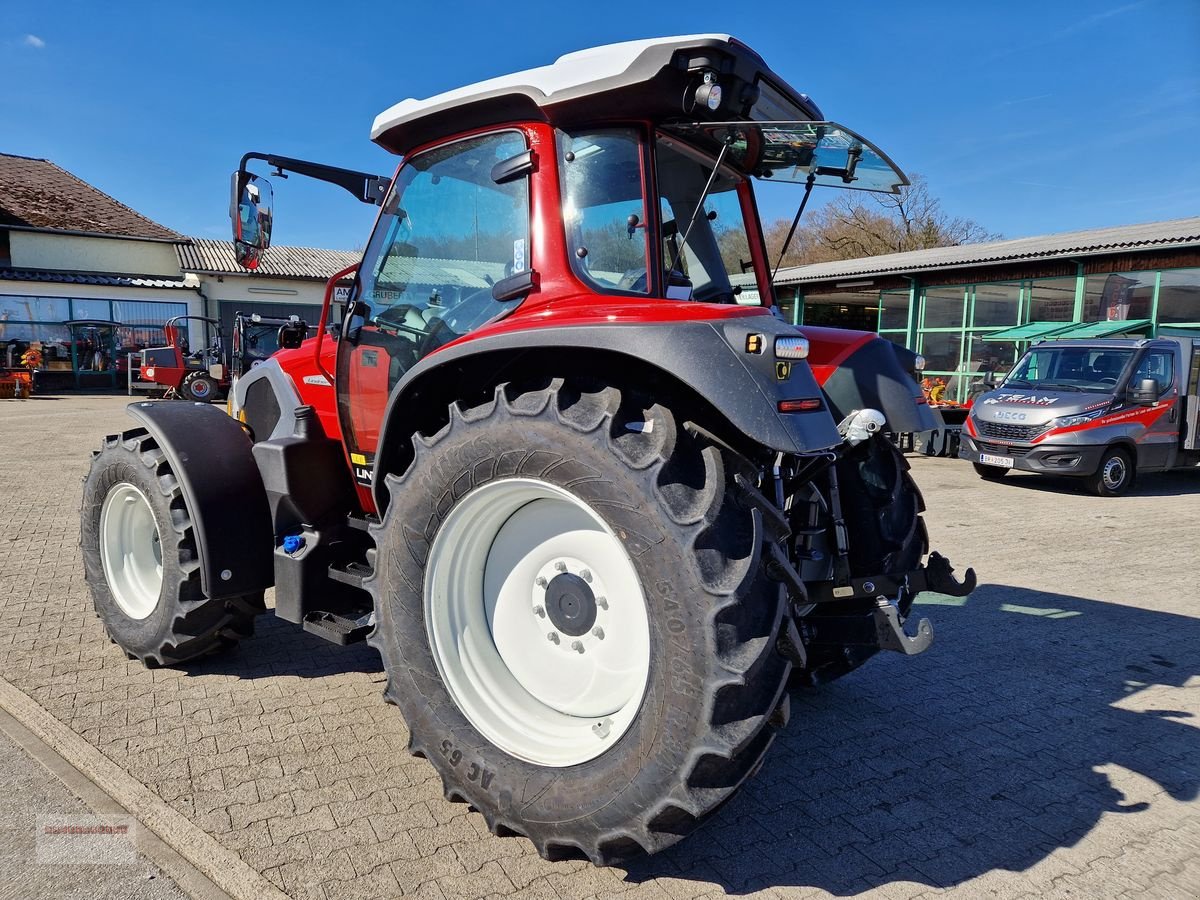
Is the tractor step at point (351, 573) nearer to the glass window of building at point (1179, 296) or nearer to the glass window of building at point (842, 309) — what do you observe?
the glass window of building at point (1179, 296)

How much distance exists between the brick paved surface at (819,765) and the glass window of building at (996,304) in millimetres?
13941

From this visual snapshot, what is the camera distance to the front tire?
81.6 inches

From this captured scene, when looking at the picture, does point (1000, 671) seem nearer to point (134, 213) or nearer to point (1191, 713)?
point (1191, 713)

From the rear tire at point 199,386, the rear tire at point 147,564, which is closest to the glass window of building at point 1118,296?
the rear tire at point 147,564

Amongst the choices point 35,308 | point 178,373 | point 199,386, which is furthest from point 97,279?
point 199,386

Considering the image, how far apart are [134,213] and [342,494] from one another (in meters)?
33.3

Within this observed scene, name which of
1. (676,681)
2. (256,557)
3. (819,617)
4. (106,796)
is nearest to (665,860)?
(676,681)

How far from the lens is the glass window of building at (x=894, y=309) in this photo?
20.1 m

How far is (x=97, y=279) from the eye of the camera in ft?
86.6

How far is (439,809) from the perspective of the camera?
107 inches

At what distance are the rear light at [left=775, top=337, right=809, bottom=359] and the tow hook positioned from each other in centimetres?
88

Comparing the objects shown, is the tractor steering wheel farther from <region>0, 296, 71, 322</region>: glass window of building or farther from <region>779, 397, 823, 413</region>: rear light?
<region>0, 296, 71, 322</region>: glass window of building

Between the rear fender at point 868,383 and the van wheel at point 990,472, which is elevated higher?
the rear fender at point 868,383

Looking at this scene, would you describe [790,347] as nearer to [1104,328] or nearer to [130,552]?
[130,552]
